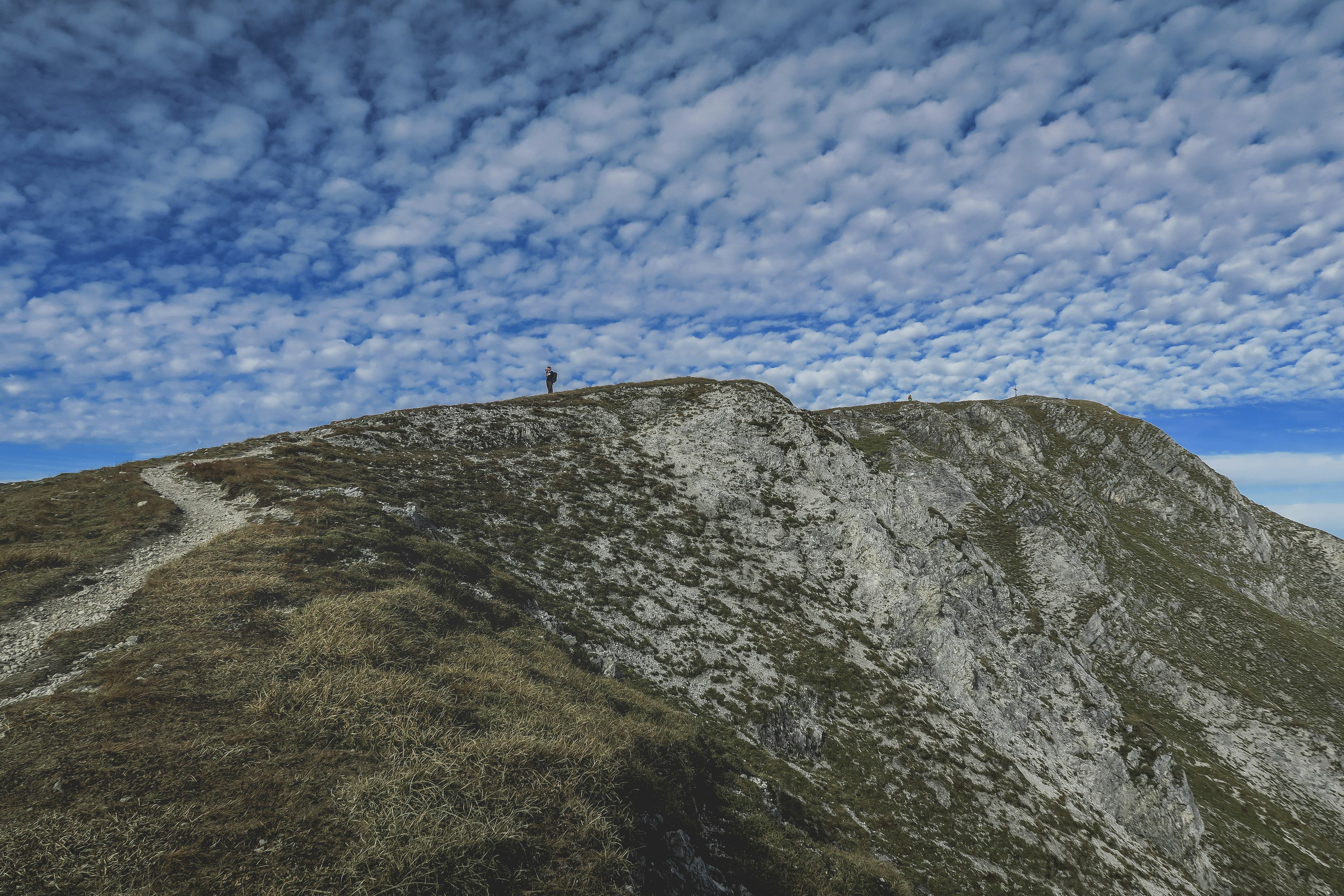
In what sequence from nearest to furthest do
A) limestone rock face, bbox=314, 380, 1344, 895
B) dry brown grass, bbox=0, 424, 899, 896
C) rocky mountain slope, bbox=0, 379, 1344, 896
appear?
dry brown grass, bbox=0, 424, 899, 896 → rocky mountain slope, bbox=0, 379, 1344, 896 → limestone rock face, bbox=314, 380, 1344, 895

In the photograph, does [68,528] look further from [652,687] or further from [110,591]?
[652,687]

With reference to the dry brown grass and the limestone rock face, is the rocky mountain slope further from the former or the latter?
the limestone rock face

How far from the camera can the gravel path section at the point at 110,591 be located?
16.2 metres

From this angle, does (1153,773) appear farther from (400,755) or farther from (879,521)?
(400,755)

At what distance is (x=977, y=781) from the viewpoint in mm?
33719

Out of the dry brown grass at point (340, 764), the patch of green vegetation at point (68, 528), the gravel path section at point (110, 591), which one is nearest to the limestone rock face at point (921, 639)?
the dry brown grass at point (340, 764)

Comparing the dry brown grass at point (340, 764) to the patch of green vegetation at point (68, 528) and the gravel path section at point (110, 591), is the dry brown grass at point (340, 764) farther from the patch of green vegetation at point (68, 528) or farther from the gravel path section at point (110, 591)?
the patch of green vegetation at point (68, 528)

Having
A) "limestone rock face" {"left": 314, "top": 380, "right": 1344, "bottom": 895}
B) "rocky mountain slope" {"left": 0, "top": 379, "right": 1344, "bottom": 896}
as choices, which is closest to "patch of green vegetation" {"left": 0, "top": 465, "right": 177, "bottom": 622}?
"rocky mountain slope" {"left": 0, "top": 379, "right": 1344, "bottom": 896}

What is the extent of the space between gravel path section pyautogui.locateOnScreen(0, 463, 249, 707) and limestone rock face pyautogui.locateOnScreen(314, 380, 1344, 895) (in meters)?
11.7

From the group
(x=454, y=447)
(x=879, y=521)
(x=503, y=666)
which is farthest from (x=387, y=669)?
(x=879, y=521)

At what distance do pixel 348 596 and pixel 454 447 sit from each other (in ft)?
98.6

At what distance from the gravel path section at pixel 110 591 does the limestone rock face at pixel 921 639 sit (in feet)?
38.3

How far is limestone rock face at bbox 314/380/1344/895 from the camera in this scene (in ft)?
104

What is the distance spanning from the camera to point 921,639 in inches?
1745
